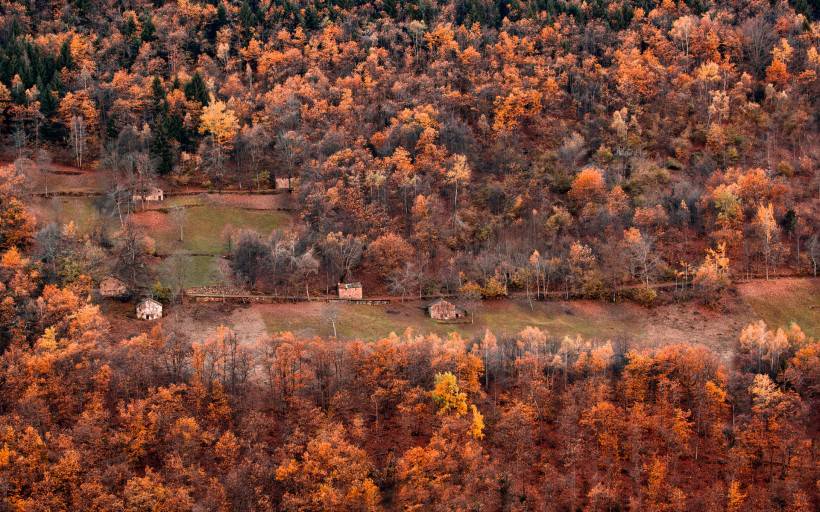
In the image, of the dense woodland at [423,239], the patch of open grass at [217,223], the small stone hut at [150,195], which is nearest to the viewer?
the dense woodland at [423,239]

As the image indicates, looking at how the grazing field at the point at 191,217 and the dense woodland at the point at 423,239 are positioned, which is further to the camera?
the grazing field at the point at 191,217

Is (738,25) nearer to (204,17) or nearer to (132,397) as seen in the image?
(204,17)

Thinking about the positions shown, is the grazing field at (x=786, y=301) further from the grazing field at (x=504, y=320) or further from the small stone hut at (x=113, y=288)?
the small stone hut at (x=113, y=288)

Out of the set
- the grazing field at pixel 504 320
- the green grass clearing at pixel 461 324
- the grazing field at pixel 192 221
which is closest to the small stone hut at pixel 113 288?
the grazing field at pixel 192 221

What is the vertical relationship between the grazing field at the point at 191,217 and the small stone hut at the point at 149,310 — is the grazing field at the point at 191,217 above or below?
above

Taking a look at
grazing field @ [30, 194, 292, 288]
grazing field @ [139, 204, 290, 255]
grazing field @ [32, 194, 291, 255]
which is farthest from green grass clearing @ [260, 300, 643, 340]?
grazing field @ [32, 194, 291, 255]

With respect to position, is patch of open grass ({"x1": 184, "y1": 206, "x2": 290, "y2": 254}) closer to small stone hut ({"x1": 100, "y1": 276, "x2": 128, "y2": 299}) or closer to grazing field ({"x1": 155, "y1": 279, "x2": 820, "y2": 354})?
small stone hut ({"x1": 100, "y1": 276, "x2": 128, "y2": 299})

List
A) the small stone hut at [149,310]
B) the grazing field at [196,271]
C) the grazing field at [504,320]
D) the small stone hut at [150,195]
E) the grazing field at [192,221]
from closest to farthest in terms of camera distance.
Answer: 1. the small stone hut at [149,310]
2. the grazing field at [504,320]
3. the grazing field at [196,271]
4. the grazing field at [192,221]
5. the small stone hut at [150,195]
